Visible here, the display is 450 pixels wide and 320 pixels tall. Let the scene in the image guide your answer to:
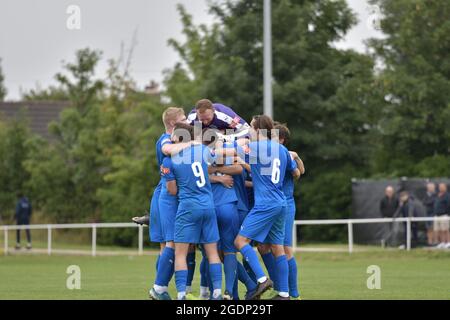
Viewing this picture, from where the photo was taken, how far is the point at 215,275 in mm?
13516

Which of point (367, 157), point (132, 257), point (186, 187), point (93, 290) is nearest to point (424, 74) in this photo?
point (367, 157)

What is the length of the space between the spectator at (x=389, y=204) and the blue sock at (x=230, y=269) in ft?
52.6

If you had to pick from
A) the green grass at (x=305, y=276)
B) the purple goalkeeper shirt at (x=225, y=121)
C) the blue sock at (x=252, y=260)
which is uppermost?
the purple goalkeeper shirt at (x=225, y=121)

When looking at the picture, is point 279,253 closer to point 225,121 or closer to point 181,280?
point 181,280

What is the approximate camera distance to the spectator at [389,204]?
2947cm

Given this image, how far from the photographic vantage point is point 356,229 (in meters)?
30.8

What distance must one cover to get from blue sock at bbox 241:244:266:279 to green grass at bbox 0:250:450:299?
6.25 ft

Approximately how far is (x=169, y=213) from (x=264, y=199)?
4.22ft

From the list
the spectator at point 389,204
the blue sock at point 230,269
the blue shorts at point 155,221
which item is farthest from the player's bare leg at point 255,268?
the spectator at point 389,204

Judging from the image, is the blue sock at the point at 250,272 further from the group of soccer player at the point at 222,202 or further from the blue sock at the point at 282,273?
the blue sock at the point at 282,273

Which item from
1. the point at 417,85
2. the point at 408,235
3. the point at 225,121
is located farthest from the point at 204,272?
the point at 417,85

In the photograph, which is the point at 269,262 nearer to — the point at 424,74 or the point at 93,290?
the point at 93,290

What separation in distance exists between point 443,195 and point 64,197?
1538 cm

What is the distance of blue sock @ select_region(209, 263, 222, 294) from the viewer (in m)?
13.5
